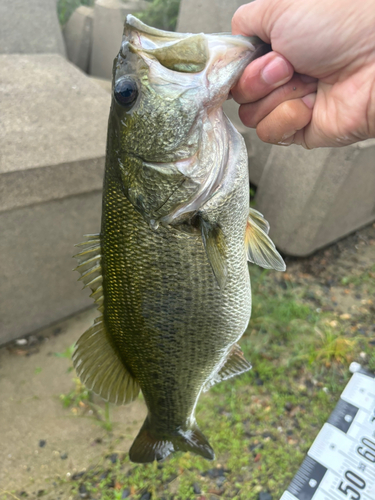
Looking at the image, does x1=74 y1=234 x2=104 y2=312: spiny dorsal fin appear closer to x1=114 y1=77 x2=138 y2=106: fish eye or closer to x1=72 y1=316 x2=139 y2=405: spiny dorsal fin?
x1=72 y1=316 x2=139 y2=405: spiny dorsal fin

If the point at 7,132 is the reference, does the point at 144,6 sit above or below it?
above

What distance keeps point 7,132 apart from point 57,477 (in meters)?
2.31

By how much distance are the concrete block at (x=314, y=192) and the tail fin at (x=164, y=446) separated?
227 centimetres

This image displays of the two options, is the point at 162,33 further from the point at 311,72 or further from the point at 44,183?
the point at 44,183

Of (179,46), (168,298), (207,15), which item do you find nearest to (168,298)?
(168,298)

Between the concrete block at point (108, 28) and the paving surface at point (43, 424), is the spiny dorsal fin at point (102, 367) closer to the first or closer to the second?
the paving surface at point (43, 424)

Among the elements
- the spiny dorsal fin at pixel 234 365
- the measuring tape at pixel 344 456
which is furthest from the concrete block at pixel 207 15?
the measuring tape at pixel 344 456

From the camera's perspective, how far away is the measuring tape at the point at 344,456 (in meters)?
1.95

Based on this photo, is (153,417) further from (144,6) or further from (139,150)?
(144,6)

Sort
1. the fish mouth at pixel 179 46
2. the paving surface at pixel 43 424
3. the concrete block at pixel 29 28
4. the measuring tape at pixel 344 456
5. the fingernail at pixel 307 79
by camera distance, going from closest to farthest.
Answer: the fish mouth at pixel 179 46
the fingernail at pixel 307 79
the measuring tape at pixel 344 456
the paving surface at pixel 43 424
the concrete block at pixel 29 28

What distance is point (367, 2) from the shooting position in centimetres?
105

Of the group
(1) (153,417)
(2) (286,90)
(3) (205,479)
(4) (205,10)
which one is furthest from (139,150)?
(4) (205,10)

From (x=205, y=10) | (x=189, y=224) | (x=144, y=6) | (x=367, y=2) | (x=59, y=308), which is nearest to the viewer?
(x=367, y=2)

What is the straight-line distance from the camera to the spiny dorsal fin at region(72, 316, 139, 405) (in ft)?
4.75
